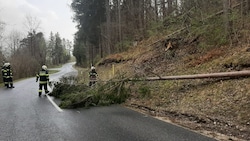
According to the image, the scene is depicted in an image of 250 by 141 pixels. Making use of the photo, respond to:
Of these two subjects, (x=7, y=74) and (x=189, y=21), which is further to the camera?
(x=7, y=74)

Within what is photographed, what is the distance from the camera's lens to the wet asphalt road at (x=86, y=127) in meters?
6.11

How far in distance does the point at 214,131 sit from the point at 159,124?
4.84 ft

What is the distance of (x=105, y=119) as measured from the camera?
27.1 feet

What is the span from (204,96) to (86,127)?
4.18 m

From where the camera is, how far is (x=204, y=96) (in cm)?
909

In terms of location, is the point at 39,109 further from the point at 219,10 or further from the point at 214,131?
the point at 219,10

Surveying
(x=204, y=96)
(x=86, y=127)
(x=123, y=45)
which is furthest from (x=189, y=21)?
(x=123, y=45)

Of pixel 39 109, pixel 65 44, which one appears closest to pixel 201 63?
pixel 39 109

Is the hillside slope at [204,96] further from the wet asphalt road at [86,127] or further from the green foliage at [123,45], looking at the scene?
the green foliage at [123,45]

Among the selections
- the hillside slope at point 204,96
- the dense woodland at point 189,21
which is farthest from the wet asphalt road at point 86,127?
the dense woodland at point 189,21

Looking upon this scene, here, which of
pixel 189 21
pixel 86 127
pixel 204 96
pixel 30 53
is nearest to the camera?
pixel 86 127

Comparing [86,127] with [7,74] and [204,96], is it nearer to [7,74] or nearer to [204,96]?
[204,96]

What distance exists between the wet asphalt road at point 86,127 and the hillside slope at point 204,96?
745 millimetres

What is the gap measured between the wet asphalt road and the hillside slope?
75cm
